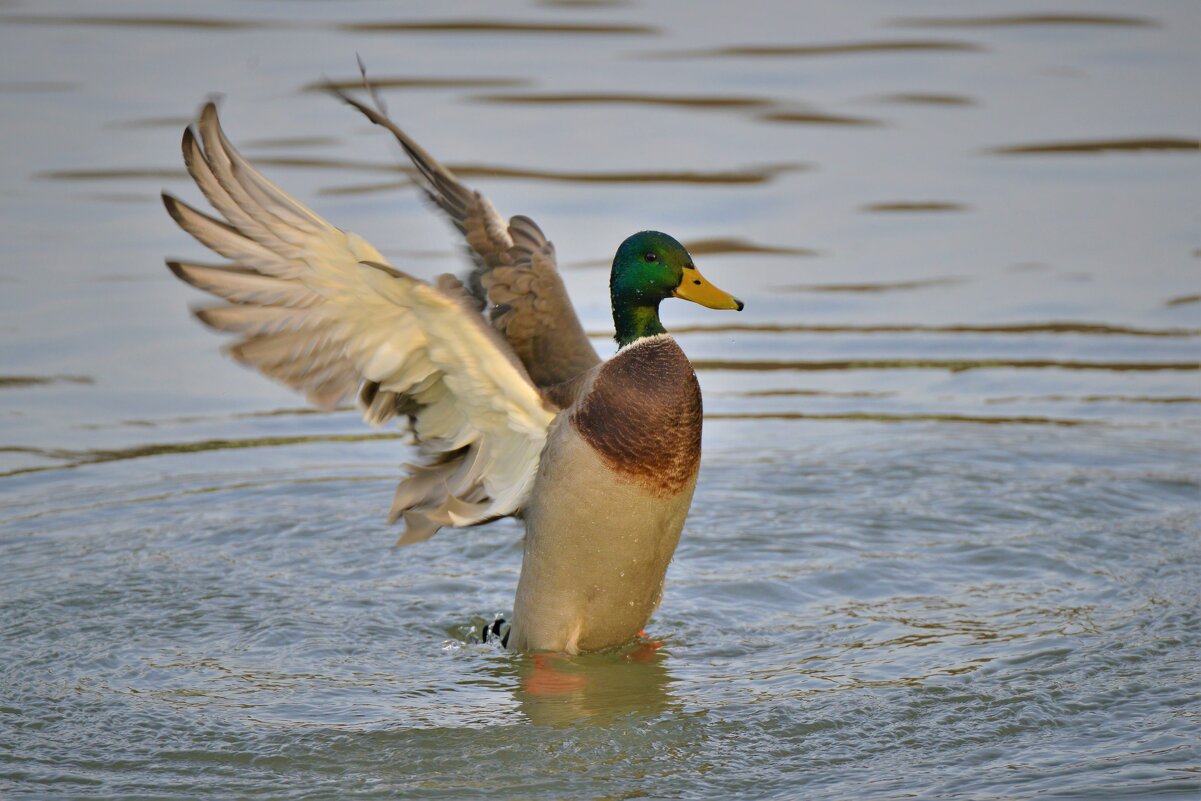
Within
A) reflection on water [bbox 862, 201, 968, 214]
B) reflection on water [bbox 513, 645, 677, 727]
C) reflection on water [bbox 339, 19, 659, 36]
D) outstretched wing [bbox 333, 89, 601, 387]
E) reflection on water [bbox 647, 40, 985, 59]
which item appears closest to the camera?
reflection on water [bbox 513, 645, 677, 727]

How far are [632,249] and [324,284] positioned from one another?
1079 millimetres

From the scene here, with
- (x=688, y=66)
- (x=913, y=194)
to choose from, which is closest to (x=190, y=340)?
(x=913, y=194)

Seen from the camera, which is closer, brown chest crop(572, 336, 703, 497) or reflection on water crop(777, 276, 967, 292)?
brown chest crop(572, 336, 703, 497)

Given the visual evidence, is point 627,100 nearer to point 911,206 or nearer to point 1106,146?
point 911,206

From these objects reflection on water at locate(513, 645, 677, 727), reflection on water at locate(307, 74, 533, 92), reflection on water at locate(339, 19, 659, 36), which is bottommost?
reflection on water at locate(513, 645, 677, 727)

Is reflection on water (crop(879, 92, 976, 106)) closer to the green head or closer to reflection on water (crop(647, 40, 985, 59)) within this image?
reflection on water (crop(647, 40, 985, 59))

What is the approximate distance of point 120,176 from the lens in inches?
465

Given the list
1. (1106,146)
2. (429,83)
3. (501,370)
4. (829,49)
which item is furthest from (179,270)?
(829,49)

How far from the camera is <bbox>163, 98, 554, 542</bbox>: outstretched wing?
17.8 ft

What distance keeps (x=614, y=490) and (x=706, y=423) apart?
2951 mm

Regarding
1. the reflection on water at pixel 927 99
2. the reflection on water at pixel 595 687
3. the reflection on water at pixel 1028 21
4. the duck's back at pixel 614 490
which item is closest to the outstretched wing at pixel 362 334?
the duck's back at pixel 614 490

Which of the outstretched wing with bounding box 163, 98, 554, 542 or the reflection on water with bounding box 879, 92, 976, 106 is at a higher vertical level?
the reflection on water with bounding box 879, 92, 976, 106

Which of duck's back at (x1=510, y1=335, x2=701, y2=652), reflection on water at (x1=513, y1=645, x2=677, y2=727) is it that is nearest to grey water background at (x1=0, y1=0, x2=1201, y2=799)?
reflection on water at (x1=513, y1=645, x2=677, y2=727)

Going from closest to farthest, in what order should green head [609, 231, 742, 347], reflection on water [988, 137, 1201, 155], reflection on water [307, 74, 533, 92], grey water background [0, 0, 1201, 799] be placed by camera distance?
grey water background [0, 0, 1201, 799]
green head [609, 231, 742, 347]
reflection on water [988, 137, 1201, 155]
reflection on water [307, 74, 533, 92]
